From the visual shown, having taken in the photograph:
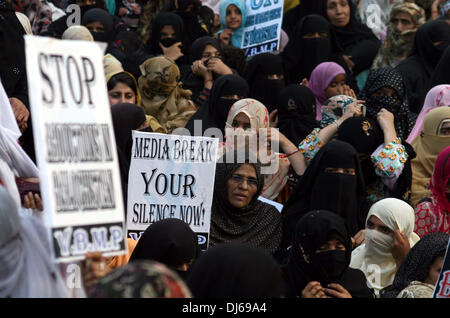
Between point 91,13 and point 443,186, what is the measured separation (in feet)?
13.0

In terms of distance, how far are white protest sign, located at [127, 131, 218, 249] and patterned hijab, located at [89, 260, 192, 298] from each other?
9.83ft

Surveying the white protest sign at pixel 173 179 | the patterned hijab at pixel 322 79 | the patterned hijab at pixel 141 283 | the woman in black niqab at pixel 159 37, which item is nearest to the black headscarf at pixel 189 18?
the woman in black niqab at pixel 159 37

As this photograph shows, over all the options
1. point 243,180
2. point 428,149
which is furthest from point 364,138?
point 243,180

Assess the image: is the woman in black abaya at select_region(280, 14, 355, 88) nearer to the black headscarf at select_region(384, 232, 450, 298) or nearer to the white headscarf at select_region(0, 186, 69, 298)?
the black headscarf at select_region(384, 232, 450, 298)

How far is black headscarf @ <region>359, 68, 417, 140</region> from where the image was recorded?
7605 mm

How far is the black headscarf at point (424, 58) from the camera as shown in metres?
9.17

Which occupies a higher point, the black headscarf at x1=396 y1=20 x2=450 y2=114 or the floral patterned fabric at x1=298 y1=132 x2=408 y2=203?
the black headscarf at x1=396 y1=20 x2=450 y2=114

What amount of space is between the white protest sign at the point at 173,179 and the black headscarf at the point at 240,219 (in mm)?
307

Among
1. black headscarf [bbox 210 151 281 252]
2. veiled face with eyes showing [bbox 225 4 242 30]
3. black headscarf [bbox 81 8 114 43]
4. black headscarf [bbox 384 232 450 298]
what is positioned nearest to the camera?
black headscarf [bbox 384 232 450 298]

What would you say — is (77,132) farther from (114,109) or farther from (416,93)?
(416,93)

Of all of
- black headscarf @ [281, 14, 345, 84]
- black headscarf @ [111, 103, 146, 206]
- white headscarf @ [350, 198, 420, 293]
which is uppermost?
black headscarf @ [281, 14, 345, 84]

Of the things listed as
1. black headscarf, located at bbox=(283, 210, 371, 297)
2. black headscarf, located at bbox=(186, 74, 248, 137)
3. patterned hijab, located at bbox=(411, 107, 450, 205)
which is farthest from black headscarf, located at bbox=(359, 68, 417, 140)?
black headscarf, located at bbox=(283, 210, 371, 297)

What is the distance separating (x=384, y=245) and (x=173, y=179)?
4.17 ft

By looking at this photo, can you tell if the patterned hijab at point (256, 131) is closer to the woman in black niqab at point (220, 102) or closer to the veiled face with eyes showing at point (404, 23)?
the woman in black niqab at point (220, 102)
